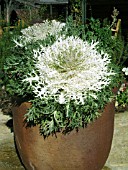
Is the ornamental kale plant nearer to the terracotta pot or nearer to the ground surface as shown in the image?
the terracotta pot

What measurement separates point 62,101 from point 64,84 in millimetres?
121

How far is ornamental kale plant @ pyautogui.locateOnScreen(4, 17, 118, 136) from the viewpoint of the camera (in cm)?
282

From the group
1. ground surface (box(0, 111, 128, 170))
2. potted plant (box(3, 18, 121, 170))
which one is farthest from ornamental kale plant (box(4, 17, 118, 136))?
ground surface (box(0, 111, 128, 170))

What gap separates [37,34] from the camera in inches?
180

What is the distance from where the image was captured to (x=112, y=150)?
4086mm

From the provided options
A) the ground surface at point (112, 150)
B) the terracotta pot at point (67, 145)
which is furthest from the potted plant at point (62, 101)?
the ground surface at point (112, 150)

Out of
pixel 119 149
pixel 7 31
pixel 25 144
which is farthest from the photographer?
pixel 7 31

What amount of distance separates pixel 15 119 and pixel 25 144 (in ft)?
0.71

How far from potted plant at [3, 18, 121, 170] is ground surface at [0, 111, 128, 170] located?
45cm

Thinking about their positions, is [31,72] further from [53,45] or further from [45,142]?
[45,142]

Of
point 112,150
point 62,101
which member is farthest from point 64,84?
point 112,150

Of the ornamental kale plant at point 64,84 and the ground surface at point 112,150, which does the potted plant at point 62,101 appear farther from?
the ground surface at point 112,150

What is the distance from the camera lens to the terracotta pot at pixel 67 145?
3096 mm

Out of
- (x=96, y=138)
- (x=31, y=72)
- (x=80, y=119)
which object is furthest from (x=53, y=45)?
(x=96, y=138)
